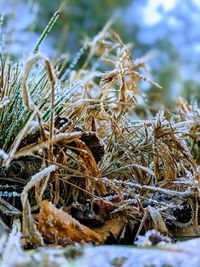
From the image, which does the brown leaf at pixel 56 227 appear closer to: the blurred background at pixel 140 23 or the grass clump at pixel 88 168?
the grass clump at pixel 88 168

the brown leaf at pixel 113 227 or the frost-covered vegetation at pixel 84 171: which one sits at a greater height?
the frost-covered vegetation at pixel 84 171

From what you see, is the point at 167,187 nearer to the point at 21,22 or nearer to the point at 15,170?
the point at 15,170

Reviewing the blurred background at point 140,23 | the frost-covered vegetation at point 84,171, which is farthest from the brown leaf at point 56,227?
the blurred background at point 140,23

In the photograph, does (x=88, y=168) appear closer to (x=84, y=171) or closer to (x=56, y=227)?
(x=84, y=171)

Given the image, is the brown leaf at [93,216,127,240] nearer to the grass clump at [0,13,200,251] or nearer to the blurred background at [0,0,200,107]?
the grass clump at [0,13,200,251]

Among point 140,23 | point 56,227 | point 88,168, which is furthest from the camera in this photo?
point 140,23

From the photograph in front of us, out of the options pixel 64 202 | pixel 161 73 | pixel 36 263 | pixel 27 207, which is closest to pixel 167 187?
pixel 64 202

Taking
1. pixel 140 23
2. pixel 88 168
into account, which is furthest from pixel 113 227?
pixel 140 23

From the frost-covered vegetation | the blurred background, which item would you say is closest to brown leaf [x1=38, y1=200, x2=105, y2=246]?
the frost-covered vegetation

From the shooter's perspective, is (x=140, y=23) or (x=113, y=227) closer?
(x=113, y=227)

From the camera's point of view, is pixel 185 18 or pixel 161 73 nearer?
pixel 161 73

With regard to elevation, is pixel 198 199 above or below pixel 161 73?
below
